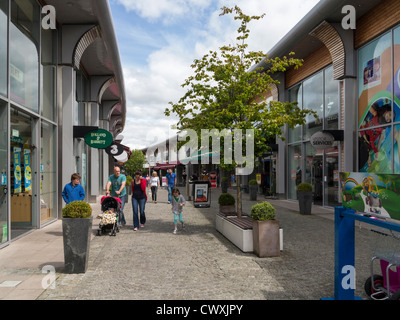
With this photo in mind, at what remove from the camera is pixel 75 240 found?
5570 millimetres

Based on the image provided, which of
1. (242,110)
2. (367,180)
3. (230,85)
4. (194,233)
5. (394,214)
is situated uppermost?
(230,85)

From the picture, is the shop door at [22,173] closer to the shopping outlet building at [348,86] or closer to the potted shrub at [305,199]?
the potted shrub at [305,199]

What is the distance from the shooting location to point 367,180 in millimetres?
3629

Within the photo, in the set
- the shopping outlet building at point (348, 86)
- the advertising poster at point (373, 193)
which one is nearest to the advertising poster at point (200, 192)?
the shopping outlet building at point (348, 86)

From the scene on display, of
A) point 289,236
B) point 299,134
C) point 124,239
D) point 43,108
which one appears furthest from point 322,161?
point 43,108

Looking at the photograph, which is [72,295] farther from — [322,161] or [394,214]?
[322,161]

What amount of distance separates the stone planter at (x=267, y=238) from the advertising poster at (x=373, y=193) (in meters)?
2.82

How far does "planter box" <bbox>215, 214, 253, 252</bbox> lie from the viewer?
7.14 meters

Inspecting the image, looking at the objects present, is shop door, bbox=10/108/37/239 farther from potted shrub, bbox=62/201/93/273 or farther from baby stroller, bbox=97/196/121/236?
potted shrub, bbox=62/201/93/273

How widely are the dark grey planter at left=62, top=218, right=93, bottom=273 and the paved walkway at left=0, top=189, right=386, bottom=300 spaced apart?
0.16 m

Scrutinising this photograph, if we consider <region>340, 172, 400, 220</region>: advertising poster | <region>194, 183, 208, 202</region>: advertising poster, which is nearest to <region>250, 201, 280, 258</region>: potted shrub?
<region>340, 172, 400, 220</region>: advertising poster

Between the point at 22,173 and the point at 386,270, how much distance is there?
8.59 m

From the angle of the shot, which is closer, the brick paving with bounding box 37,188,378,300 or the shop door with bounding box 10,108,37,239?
the brick paving with bounding box 37,188,378,300

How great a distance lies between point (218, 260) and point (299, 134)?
43.6ft
